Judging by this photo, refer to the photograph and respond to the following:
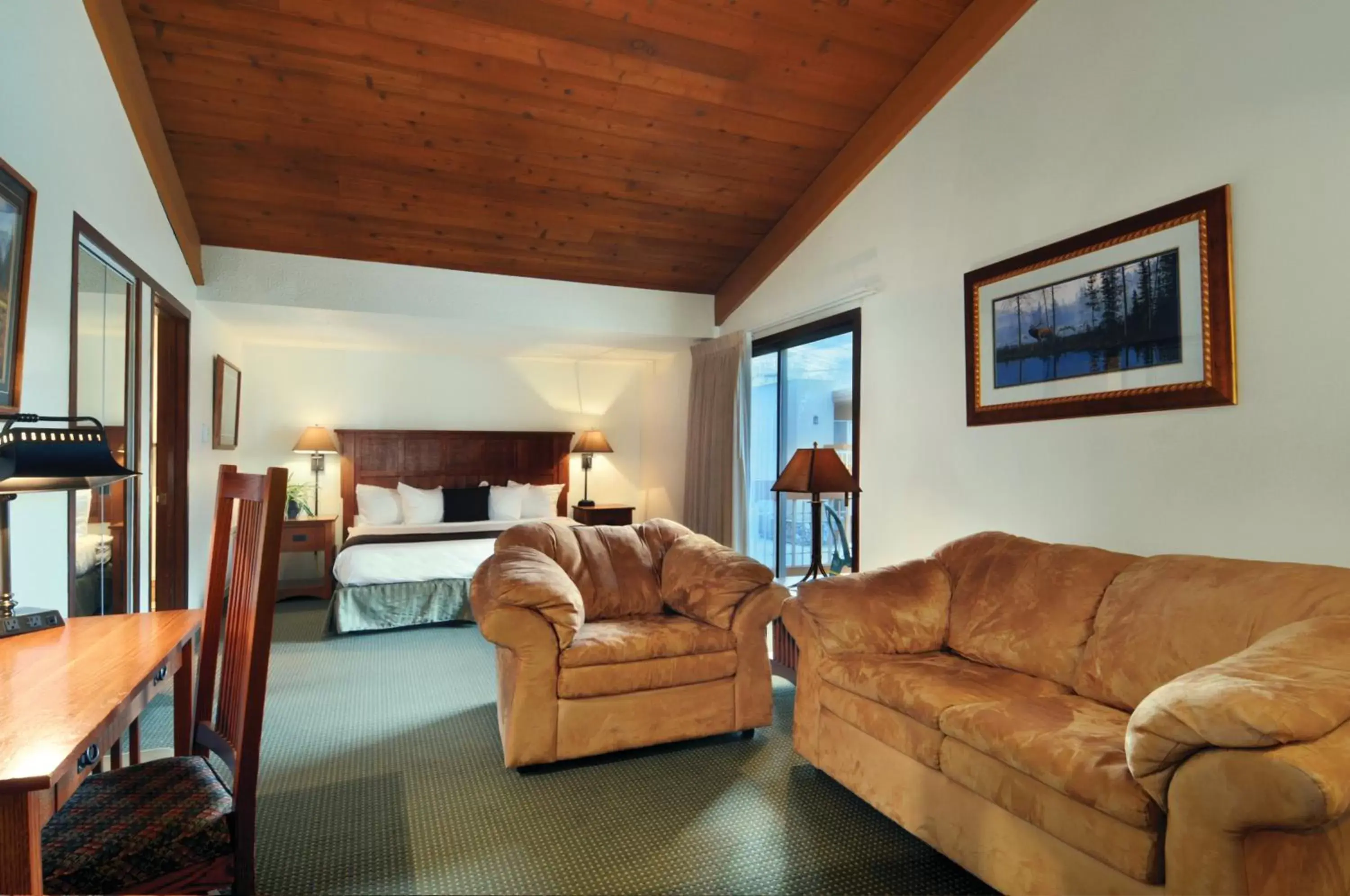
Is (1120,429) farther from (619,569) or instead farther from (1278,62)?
(619,569)

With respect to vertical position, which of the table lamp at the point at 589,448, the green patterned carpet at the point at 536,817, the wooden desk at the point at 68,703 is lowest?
the green patterned carpet at the point at 536,817

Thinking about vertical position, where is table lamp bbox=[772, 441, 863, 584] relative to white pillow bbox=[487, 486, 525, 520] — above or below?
above

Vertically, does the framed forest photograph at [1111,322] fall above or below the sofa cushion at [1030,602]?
above

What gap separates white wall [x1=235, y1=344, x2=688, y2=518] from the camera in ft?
20.5

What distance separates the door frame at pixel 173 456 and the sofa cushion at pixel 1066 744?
4.03 m

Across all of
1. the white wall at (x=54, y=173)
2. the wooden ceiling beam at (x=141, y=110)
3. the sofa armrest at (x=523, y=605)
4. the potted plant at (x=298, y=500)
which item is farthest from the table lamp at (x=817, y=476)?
the potted plant at (x=298, y=500)

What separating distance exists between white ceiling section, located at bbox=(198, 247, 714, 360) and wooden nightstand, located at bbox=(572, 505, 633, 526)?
148 centimetres

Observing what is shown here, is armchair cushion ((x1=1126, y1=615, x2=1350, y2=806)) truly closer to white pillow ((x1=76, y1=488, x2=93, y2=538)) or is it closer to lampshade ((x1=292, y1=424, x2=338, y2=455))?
white pillow ((x1=76, y1=488, x2=93, y2=538))

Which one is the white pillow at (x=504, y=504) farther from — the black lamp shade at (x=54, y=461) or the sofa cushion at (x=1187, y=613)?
the sofa cushion at (x=1187, y=613)

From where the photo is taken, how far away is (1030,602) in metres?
2.41

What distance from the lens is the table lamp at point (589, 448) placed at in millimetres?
6781

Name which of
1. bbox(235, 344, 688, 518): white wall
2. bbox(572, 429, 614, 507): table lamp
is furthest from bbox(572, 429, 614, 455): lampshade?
bbox(235, 344, 688, 518): white wall

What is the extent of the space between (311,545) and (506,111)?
12.1 ft

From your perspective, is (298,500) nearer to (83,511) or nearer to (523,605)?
(83,511)
